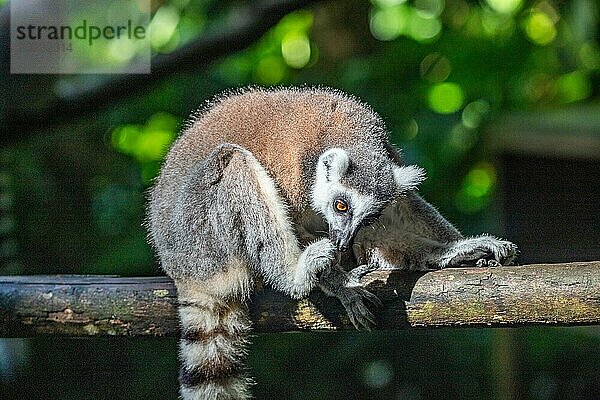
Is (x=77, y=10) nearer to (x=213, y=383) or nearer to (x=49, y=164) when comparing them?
(x=49, y=164)

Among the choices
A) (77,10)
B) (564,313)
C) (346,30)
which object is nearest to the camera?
(564,313)

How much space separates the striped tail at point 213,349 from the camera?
2857mm

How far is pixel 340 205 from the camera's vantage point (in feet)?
9.62

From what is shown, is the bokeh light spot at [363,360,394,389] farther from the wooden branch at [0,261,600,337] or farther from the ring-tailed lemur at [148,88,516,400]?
the wooden branch at [0,261,600,337]

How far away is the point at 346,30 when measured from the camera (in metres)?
6.99

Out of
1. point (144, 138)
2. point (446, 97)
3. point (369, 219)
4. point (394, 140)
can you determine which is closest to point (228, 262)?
point (369, 219)

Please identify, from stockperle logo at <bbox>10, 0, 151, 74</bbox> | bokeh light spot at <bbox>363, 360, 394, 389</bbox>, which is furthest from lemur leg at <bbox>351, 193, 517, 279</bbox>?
bokeh light spot at <bbox>363, 360, 394, 389</bbox>

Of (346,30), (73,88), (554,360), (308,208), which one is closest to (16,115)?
(73,88)

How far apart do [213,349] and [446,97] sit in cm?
386

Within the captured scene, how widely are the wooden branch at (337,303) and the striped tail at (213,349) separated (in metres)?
0.06

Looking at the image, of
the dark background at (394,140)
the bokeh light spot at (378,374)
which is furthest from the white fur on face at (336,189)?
the bokeh light spot at (378,374)

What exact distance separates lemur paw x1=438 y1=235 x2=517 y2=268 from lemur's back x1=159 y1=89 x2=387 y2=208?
0.47m

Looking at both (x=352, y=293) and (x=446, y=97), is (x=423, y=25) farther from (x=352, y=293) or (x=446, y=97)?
(x=352, y=293)

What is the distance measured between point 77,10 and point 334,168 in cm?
300
